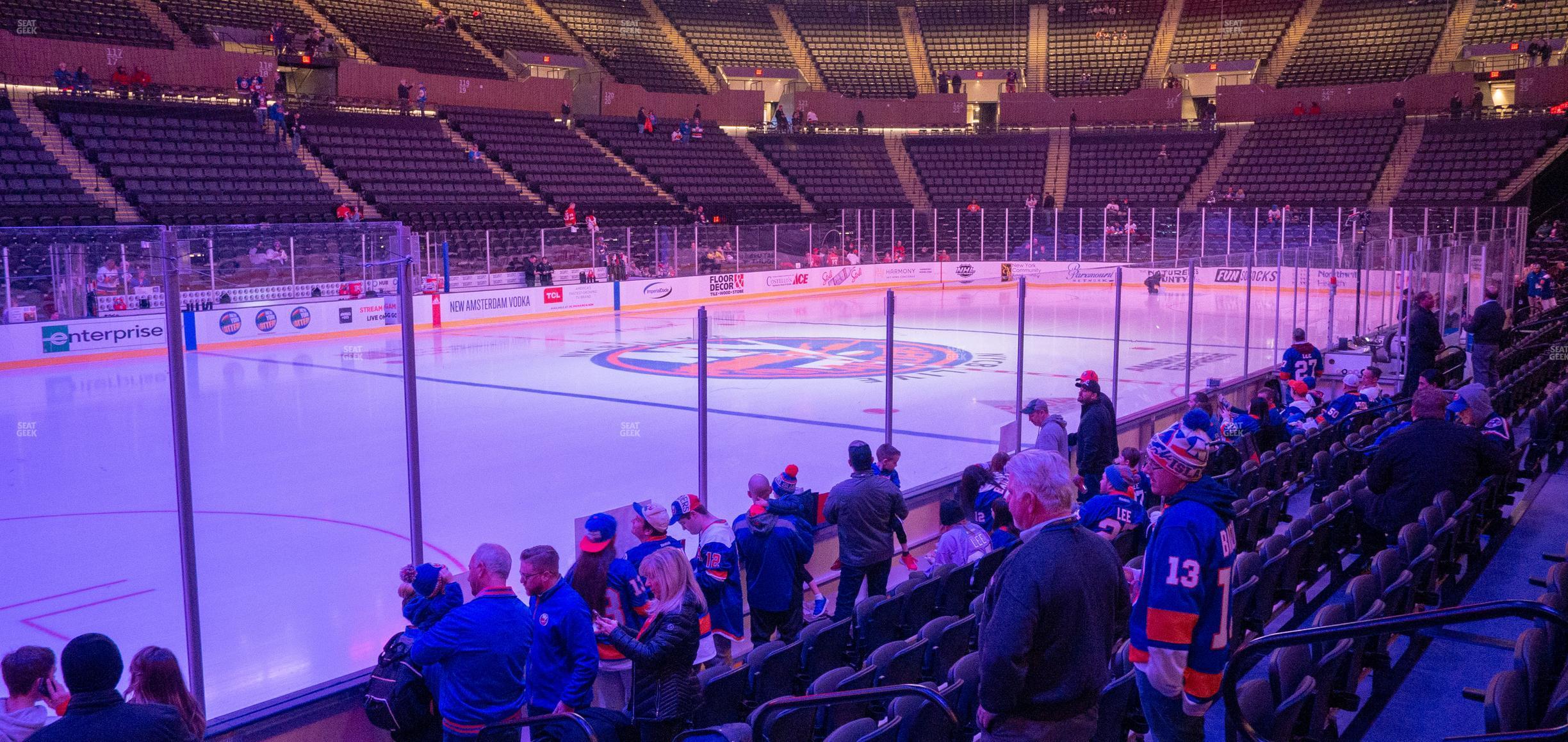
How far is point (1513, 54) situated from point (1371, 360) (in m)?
33.6

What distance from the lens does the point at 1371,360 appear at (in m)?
15.9

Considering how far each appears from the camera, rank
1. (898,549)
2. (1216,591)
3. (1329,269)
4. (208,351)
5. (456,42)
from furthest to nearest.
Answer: (456,42) < (1329,269) < (208,351) < (898,549) < (1216,591)

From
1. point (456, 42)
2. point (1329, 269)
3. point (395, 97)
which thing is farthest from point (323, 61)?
point (1329, 269)

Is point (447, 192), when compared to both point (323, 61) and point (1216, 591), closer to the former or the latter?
point (323, 61)

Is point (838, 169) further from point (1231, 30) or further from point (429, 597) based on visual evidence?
point (429, 597)

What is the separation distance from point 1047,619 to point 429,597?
A: 2974mm

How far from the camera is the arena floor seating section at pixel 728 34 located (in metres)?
47.7

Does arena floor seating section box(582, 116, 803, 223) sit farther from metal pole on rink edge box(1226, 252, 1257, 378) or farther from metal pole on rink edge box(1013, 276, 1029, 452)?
metal pole on rink edge box(1013, 276, 1029, 452)

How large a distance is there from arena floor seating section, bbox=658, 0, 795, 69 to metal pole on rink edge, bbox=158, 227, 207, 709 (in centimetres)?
4416

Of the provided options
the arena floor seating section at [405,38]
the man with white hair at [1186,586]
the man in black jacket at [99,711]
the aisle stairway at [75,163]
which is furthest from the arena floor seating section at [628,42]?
the man in black jacket at [99,711]

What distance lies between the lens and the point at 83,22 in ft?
98.9

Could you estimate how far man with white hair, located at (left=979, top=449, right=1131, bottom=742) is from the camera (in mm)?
3166

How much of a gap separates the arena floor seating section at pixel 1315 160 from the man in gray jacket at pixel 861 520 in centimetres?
3506

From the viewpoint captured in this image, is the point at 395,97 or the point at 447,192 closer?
the point at 447,192
